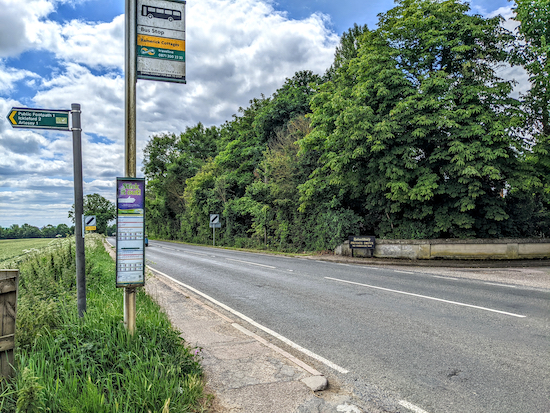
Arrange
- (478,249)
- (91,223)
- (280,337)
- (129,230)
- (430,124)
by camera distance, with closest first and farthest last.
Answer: (129,230)
(280,337)
(91,223)
(430,124)
(478,249)

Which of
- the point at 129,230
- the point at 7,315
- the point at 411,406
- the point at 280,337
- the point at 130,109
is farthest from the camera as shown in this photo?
the point at 280,337

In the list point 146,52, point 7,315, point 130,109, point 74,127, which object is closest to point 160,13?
point 146,52

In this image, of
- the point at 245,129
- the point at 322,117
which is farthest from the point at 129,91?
the point at 245,129

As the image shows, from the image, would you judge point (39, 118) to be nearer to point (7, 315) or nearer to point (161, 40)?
point (161, 40)

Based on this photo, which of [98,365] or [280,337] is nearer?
[98,365]

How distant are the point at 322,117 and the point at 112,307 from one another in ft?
56.9

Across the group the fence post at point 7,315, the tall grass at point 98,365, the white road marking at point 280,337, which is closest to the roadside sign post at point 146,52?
the tall grass at point 98,365

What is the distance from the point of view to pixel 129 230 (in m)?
4.14

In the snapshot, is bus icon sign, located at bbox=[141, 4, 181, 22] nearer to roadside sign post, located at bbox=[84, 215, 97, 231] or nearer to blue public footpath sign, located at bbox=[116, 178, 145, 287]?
blue public footpath sign, located at bbox=[116, 178, 145, 287]

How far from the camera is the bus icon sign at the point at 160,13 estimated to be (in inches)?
173

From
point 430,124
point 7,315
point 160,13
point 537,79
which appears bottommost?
point 7,315

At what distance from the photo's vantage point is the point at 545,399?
12.6ft

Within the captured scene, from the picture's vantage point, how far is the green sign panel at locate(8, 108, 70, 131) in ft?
14.4

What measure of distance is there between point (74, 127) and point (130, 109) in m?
0.97
